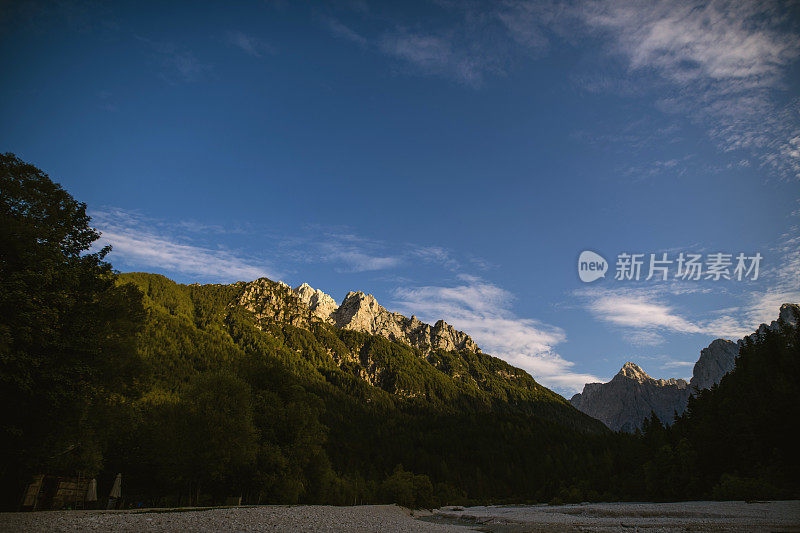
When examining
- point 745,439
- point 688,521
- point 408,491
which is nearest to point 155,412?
point 408,491

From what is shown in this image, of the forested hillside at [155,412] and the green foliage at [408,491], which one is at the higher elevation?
the forested hillside at [155,412]

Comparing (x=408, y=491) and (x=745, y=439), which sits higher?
(x=745, y=439)

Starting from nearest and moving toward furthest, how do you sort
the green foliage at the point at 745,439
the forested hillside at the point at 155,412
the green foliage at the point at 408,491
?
the forested hillside at the point at 155,412, the green foliage at the point at 745,439, the green foliage at the point at 408,491

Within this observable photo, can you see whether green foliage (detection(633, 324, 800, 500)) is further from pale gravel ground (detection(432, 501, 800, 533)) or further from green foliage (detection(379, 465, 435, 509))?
green foliage (detection(379, 465, 435, 509))

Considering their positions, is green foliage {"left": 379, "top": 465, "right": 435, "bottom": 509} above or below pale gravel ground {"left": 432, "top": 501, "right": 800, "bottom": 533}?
below

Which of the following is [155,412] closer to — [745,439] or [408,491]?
[408,491]

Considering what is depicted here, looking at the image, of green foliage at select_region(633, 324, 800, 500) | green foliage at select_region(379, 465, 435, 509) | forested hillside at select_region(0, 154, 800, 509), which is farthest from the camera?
green foliage at select_region(379, 465, 435, 509)

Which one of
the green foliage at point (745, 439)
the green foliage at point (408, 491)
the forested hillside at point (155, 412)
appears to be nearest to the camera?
the forested hillside at point (155, 412)

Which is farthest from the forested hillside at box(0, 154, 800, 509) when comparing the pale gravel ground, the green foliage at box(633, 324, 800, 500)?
the pale gravel ground

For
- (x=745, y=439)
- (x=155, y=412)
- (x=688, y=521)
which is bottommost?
(x=155, y=412)

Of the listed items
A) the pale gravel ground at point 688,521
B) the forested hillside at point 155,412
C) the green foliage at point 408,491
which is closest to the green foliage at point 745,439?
the forested hillside at point 155,412

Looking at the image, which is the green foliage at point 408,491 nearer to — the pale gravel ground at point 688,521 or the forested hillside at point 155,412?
the forested hillside at point 155,412

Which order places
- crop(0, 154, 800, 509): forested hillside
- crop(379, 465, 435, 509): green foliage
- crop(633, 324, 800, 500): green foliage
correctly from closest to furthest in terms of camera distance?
1. crop(0, 154, 800, 509): forested hillside
2. crop(633, 324, 800, 500): green foliage
3. crop(379, 465, 435, 509): green foliage

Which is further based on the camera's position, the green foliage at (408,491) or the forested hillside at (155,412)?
the green foliage at (408,491)
